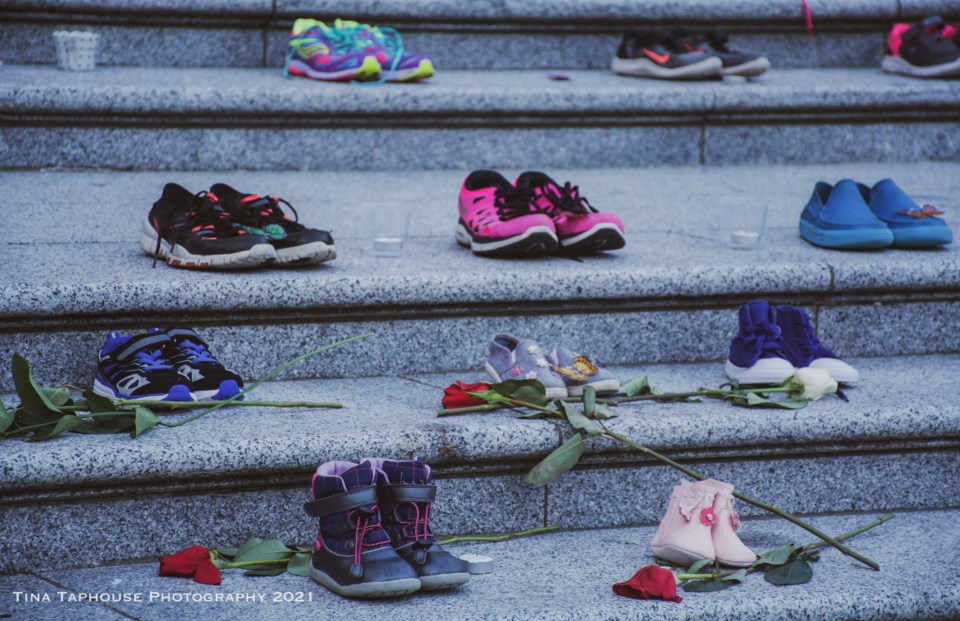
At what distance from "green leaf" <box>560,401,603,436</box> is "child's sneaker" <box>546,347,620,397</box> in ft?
0.37

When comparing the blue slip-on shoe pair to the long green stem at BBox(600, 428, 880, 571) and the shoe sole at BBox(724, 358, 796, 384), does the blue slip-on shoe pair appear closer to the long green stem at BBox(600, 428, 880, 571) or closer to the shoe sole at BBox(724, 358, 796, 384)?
the shoe sole at BBox(724, 358, 796, 384)

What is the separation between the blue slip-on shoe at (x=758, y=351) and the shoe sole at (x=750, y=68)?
1668 mm

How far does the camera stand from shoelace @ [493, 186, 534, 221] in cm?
267

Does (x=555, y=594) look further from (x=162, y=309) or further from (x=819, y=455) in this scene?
(x=162, y=309)

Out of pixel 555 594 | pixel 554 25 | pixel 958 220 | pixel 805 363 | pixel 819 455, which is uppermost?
pixel 554 25

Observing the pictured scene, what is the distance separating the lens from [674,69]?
389cm

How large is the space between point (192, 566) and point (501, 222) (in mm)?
1099

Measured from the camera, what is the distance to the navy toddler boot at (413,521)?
182 cm

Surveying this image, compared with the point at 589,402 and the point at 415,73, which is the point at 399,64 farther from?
the point at 589,402

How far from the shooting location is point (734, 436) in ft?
7.23

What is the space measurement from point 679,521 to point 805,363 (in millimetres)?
618

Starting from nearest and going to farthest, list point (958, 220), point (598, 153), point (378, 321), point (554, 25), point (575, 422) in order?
1. point (575, 422)
2. point (378, 321)
3. point (958, 220)
4. point (598, 153)
5. point (554, 25)

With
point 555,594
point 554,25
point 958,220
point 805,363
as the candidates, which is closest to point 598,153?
point 554,25

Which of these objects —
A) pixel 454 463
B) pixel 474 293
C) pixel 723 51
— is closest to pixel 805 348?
pixel 474 293
